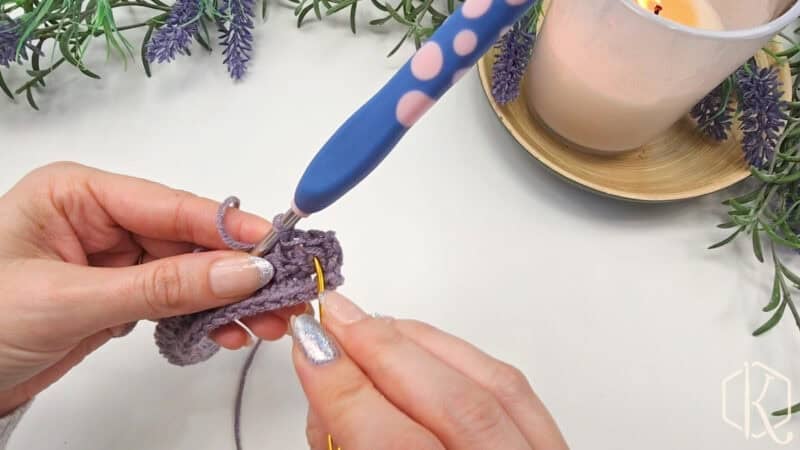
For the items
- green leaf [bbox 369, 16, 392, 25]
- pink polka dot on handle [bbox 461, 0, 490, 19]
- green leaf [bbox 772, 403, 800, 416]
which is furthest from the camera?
green leaf [bbox 369, 16, 392, 25]

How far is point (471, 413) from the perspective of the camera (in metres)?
0.33

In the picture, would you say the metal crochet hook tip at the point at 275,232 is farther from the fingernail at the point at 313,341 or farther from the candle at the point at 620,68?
the candle at the point at 620,68

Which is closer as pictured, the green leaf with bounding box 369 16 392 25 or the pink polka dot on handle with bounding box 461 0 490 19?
the pink polka dot on handle with bounding box 461 0 490 19

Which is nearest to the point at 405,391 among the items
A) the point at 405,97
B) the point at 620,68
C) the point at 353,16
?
the point at 405,97

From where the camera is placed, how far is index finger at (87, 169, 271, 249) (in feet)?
1.41

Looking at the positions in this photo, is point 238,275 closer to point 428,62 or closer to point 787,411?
point 428,62

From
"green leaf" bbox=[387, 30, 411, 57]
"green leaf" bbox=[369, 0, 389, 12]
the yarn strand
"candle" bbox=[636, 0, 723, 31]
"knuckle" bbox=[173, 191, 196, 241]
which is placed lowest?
the yarn strand

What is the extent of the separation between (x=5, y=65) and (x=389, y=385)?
0.40m

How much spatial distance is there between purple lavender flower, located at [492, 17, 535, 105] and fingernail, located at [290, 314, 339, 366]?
24cm

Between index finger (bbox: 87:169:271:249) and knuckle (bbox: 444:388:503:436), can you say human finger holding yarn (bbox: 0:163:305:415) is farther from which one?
knuckle (bbox: 444:388:503:436)

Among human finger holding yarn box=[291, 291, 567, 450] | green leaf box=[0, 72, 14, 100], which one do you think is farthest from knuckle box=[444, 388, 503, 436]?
green leaf box=[0, 72, 14, 100]

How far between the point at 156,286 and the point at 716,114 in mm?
416

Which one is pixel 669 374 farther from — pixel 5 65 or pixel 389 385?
pixel 5 65

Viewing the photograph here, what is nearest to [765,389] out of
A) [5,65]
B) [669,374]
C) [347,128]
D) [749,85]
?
[669,374]
